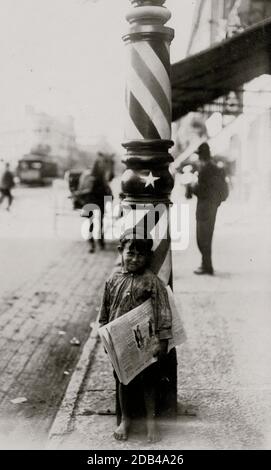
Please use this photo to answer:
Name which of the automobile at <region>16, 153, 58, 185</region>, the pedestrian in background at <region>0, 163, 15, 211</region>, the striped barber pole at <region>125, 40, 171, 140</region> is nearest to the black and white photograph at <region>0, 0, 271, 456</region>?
the striped barber pole at <region>125, 40, 171, 140</region>

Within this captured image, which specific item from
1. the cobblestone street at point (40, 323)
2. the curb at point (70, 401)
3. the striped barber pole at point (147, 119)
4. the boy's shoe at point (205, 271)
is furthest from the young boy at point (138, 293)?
the boy's shoe at point (205, 271)

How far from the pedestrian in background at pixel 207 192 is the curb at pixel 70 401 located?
162 inches

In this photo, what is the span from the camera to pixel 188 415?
4.92 metres

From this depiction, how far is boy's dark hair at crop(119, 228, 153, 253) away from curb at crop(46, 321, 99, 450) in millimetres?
1428

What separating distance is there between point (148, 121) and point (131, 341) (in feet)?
4.99

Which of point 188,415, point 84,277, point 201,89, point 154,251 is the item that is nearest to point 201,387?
point 188,415

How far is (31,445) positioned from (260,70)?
24.6ft

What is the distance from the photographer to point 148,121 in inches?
179

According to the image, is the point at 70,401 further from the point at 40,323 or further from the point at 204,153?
the point at 204,153

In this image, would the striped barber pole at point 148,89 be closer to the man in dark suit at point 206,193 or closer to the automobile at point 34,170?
the man in dark suit at point 206,193

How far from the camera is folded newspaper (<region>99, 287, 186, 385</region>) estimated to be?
4.23 m

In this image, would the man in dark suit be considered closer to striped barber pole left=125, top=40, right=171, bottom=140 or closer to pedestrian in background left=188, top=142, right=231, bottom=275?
pedestrian in background left=188, top=142, right=231, bottom=275

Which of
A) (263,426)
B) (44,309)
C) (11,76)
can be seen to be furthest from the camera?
(44,309)
